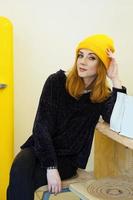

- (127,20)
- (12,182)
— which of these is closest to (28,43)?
(127,20)

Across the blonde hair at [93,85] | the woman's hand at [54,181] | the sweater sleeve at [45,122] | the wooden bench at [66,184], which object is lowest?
the wooden bench at [66,184]

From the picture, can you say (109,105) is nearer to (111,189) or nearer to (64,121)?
(64,121)

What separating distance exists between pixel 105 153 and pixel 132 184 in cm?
44

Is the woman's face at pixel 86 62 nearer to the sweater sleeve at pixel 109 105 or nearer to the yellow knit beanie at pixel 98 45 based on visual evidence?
the yellow knit beanie at pixel 98 45

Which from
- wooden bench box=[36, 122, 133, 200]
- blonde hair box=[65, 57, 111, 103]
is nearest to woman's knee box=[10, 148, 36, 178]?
wooden bench box=[36, 122, 133, 200]

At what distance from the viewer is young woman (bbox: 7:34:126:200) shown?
4.77ft

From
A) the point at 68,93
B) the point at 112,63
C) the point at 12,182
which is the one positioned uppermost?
the point at 112,63

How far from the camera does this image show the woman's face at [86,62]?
1.50 m

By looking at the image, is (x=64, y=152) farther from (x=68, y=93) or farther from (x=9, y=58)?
(x=9, y=58)

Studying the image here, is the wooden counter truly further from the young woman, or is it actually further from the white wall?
the white wall

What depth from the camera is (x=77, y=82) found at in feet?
5.04

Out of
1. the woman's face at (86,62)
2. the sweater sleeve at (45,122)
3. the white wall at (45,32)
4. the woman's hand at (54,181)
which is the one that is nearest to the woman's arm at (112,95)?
the woman's face at (86,62)

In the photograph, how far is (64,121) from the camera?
60.0 inches

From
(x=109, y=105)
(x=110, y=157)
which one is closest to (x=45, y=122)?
(x=109, y=105)
